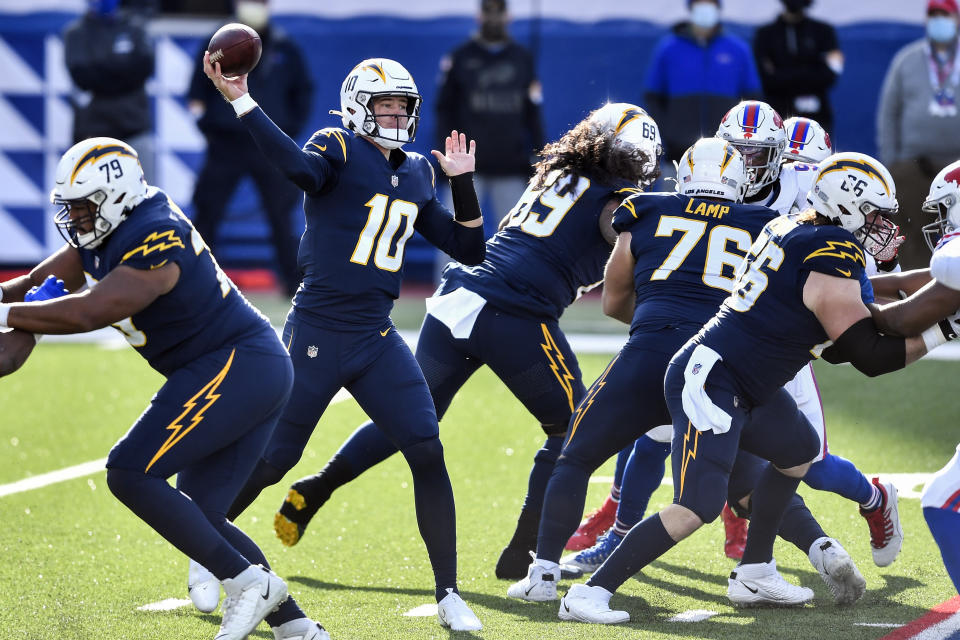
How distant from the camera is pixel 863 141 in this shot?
41.8ft

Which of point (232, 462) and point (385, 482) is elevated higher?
point (232, 462)

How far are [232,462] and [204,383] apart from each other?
1.03ft

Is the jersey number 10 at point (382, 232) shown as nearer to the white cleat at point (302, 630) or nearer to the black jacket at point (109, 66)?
the white cleat at point (302, 630)

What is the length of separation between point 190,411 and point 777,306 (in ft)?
6.01

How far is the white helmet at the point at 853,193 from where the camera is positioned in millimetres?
4516

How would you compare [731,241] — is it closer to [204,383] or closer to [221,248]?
[204,383]

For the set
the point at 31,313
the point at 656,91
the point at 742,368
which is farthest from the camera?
the point at 656,91

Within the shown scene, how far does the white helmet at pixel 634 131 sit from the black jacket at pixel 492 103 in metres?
6.20

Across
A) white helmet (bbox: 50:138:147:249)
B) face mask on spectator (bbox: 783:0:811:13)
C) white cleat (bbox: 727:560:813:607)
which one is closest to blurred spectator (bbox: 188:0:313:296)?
face mask on spectator (bbox: 783:0:811:13)

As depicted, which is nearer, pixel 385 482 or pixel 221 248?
pixel 385 482

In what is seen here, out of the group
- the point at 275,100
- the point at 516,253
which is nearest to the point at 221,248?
the point at 275,100

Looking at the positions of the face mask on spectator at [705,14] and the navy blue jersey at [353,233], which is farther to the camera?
the face mask on spectator at [705,14]

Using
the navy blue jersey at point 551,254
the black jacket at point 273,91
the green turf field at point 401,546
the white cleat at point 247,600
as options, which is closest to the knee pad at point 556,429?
the navy blue jersey at point 551,254

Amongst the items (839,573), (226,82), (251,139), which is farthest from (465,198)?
(251,139)
